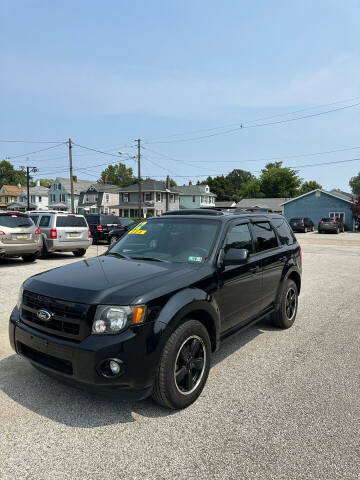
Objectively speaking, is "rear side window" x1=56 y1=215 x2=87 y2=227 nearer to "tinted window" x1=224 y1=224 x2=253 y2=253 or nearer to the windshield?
the windshield

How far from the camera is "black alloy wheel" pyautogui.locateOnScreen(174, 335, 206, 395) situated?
2.97 m

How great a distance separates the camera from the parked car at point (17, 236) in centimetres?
994

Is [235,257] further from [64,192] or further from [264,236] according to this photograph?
[64,192]

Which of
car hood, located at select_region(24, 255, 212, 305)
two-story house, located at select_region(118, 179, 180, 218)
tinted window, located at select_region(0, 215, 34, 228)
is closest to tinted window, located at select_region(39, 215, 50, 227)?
tinted window, located at select_region(0, 215, 34, 228)

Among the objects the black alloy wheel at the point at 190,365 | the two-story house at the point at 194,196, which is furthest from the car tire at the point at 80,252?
the two-story house at the point at 194,196

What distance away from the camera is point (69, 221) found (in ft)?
41.5

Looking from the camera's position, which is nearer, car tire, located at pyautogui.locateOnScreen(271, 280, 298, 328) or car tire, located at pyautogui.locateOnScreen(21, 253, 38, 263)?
car tire, located at pyautogui.locateOnScreen(271, 280, 298, 328)

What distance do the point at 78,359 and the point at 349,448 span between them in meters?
2.15

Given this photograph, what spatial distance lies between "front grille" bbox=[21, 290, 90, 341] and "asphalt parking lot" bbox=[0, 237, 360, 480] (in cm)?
72

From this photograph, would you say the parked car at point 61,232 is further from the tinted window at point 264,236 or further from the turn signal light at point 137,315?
the turn signal light at point 137,315

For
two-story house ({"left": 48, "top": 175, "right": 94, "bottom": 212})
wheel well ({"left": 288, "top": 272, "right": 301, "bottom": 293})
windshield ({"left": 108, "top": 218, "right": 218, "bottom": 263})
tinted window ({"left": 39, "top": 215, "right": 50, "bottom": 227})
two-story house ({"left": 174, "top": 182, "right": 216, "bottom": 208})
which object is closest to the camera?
windshield ({"left": 108, "top": 218, "right": 218, "bottom": 263})

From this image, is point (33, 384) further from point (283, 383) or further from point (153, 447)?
point (283, 383)

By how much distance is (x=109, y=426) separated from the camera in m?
2.70

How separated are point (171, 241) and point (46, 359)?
1.83 meters
